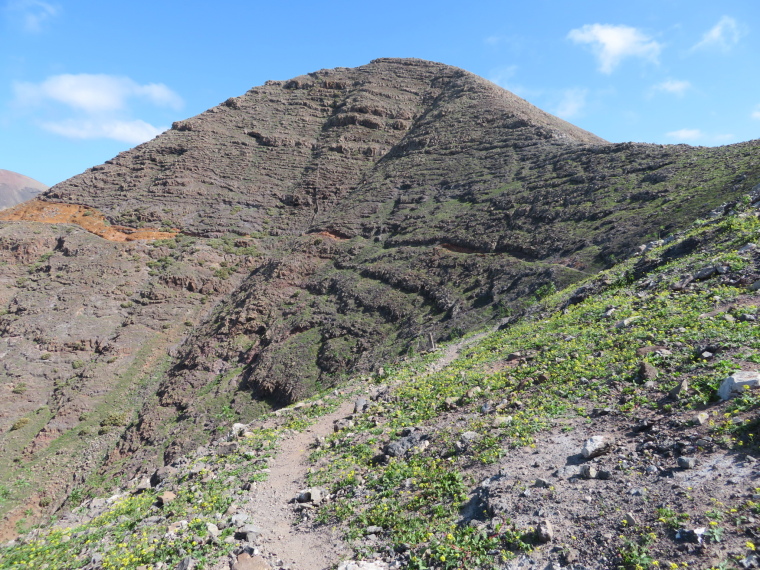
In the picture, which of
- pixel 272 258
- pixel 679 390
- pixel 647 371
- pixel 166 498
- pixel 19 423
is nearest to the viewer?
pixel 679 390

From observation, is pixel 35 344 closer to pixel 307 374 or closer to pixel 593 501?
pixel 307 374

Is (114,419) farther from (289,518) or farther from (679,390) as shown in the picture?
(679,390)

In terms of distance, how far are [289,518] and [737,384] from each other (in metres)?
6.79

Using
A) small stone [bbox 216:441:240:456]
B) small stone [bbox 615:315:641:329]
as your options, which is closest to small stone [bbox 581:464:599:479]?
small stone [bbox 615:315:641:329]

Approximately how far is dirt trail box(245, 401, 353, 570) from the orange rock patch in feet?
139

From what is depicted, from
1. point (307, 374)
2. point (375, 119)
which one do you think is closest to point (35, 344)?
point (307, 374)

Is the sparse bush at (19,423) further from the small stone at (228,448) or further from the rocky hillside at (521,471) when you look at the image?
the small stone at (228,448)

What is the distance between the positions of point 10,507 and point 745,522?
30.4 m

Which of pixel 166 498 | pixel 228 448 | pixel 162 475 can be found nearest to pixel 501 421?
pixel 166 498

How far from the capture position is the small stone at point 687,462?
15.0ft

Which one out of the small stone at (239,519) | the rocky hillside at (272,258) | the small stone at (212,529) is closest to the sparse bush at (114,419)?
the rocky hillside at (272,258)

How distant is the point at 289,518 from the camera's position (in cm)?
673

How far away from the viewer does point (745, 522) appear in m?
3.65

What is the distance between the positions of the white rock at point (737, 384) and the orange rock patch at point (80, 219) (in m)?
48.9
